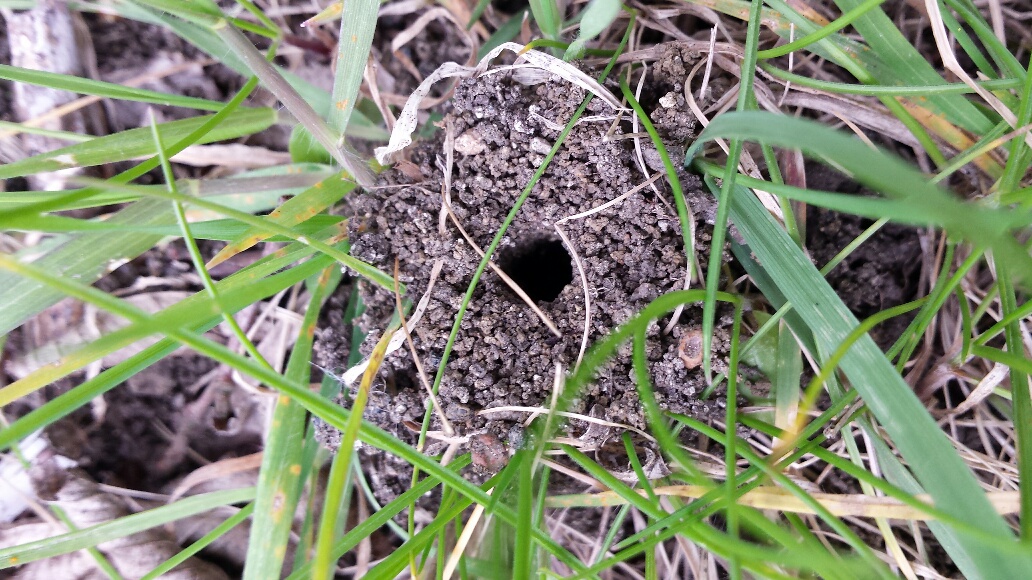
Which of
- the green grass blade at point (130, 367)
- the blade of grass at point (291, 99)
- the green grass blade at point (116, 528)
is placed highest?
the blade of grass at point (291, 99)

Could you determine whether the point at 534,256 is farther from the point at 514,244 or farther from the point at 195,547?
the point at 195,547

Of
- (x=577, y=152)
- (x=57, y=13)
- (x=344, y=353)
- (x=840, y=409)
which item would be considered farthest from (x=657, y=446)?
(x=57, y=13)

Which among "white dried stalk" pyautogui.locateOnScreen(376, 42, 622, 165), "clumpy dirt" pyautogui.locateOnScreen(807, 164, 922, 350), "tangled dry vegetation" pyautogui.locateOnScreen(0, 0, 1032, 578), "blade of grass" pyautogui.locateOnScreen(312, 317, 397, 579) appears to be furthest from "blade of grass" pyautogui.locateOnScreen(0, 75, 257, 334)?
A: "clumpy dirt" pyautogui.locateOnScreen(807, 164, 922, 350)

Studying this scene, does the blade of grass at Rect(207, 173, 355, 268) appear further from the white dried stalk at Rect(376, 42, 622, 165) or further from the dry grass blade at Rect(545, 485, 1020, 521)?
the dry grass blade at Rect(545, 485, 1020, 521)

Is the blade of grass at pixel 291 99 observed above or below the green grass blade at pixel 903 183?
above

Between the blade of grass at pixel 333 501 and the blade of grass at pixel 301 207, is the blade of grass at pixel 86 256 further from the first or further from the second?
the blade of grass at pixel 333 501

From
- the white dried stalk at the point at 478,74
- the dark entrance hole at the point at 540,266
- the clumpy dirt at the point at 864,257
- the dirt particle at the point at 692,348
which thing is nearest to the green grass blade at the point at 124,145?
the white dried stalk at the point at 478,74

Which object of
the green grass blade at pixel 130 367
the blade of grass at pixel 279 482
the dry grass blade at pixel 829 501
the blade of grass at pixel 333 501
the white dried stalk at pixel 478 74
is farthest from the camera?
the blade of grass at pixel 279 482
